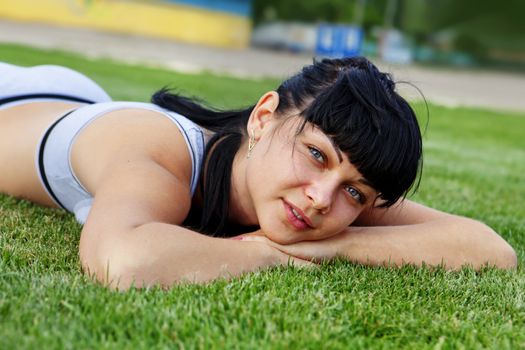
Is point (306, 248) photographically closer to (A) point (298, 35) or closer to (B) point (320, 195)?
(B) point (320, 195)

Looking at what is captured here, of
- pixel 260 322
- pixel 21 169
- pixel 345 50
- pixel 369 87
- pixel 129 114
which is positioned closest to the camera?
pixel 260 322

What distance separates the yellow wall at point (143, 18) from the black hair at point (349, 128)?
29190 mm

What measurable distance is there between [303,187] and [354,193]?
203mm

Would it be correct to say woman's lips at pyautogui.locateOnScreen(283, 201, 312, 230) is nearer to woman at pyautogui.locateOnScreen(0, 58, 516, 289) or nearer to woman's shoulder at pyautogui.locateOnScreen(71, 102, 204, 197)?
woman at pyautogui.locateOnScreen(0, 58, 516, 289)

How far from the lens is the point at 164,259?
2.04m

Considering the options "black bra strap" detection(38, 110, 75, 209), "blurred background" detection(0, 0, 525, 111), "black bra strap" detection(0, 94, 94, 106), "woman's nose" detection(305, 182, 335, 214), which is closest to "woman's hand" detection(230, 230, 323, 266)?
"woman's nose" detection(305, 182, 335, 214)

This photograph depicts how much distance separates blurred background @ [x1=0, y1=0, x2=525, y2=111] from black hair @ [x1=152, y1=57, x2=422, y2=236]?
12.2 m

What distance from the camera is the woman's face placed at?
2.26 m

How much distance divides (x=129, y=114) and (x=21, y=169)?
71cm

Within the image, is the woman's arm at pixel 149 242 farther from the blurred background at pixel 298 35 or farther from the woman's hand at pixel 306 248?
the blurred background at pixel 298 35

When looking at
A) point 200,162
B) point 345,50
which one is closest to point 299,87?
point 200,162

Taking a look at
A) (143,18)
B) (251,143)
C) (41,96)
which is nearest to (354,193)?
(251,143)

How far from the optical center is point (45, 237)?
259 cm

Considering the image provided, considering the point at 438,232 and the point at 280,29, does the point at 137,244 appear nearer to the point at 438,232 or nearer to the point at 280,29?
the point at 438,232
